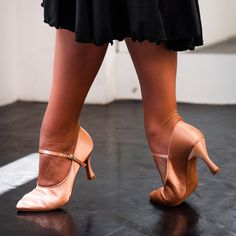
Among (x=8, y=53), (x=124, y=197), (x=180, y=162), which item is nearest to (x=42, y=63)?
(x=8, y=53)

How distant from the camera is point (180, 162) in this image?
104cm

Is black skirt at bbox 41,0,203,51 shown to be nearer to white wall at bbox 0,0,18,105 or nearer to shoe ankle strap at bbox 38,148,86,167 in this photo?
shoe ankle strap at bbox 38,148,86,167

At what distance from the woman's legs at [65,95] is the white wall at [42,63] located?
1603 millimetres

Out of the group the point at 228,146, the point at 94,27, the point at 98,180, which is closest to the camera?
the point at 94,27

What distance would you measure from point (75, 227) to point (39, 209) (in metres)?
0.11

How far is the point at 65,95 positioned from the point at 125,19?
0.63ft

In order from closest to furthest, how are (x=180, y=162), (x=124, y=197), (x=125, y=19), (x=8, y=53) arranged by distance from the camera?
(x=125, y=19)
(x=180, y=162)
(x=124, y=197)
(x=8, y=53)

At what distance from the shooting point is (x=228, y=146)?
1677 mm

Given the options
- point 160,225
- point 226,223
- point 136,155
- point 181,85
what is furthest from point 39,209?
point 181,85

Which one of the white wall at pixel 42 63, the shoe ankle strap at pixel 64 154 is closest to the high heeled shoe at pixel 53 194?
the shoe ankle strap at pixel 64 154

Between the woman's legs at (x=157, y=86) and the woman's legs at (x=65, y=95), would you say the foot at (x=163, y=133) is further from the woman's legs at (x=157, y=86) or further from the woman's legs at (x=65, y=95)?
the woman's legs at (x=65, y=95)

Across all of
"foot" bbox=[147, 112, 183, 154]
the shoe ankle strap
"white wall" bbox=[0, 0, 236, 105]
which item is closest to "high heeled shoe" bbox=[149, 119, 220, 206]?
"foot" bbox=[147, 112, 183, 154]

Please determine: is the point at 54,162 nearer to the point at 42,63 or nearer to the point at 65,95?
the point at 65,95

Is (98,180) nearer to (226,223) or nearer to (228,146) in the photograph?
(226,223)
